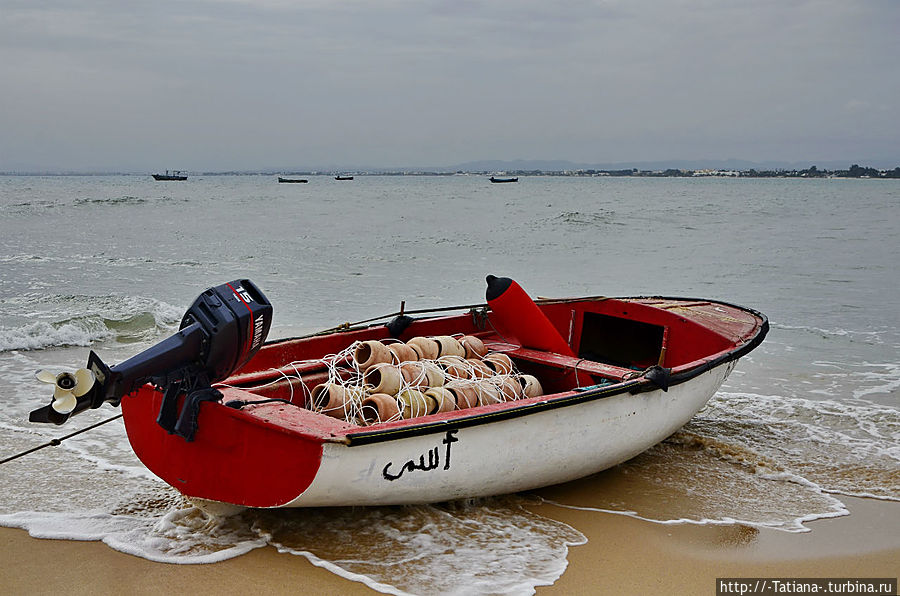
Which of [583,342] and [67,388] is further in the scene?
[583,342]

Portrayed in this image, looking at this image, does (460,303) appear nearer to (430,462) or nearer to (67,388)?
(430,462)

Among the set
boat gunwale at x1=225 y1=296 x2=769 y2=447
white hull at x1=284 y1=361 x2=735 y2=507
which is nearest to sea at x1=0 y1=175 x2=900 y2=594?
white hull at x1=284 y1=361 x2=735 y2=507

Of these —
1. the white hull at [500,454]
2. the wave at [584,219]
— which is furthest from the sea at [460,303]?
the wave at [584,219]

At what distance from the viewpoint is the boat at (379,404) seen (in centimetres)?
391

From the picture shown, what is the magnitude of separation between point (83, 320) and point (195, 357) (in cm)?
808

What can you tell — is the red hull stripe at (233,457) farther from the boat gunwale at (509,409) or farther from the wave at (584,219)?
the wave at (584,219)

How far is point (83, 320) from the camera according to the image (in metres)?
11.0

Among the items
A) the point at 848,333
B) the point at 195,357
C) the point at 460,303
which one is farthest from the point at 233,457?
the point at 848,333

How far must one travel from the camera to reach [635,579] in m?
4.14

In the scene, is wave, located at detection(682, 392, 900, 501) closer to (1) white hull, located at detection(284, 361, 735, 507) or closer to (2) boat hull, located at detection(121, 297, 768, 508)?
(2) boat hull, located at detection(121, 297, 768, 508)

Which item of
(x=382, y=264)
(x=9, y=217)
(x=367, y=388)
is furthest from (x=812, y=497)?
(x=9, y=217)

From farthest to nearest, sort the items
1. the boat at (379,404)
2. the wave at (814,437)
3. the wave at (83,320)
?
the wave at (83,320) < the wave at (814,437) < the boat at (379,404)

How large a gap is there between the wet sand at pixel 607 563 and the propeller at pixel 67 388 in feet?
3.77

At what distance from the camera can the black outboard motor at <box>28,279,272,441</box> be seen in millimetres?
3613
